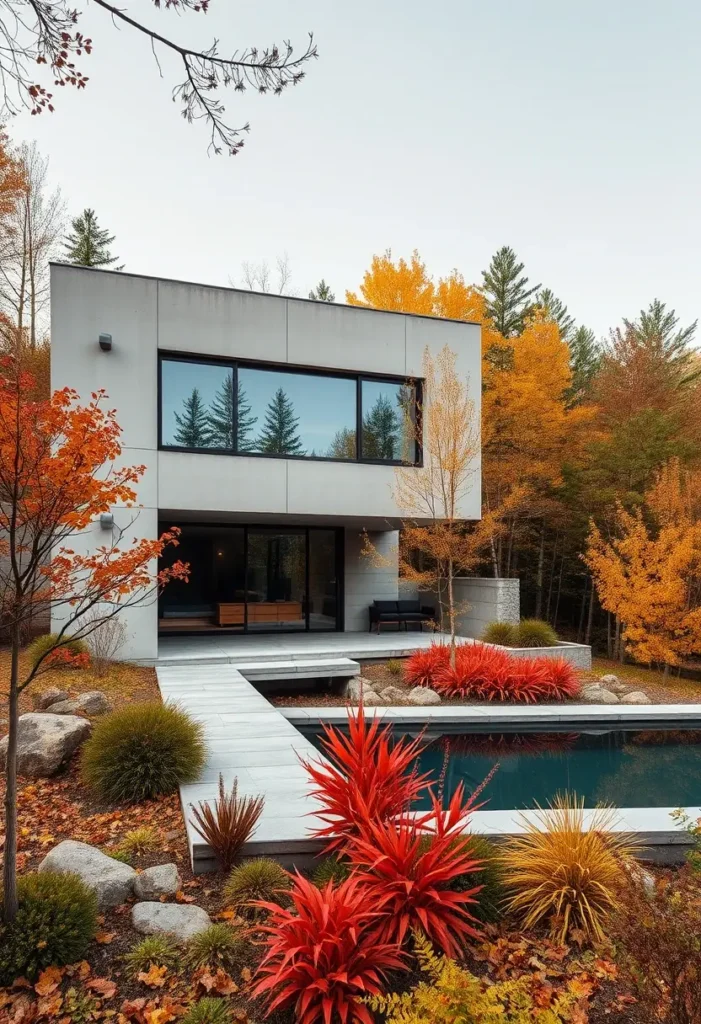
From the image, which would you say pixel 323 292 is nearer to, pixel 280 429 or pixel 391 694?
pixel 280 429

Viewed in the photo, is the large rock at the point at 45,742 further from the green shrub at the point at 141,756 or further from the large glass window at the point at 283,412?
the large glass window at the point at 283,412

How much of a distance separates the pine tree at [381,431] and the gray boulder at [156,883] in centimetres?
937

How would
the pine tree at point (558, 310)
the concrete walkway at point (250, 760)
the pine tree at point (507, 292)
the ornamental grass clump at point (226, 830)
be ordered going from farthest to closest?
1. the pine tree at point (558, 310)
2. the pine tree at point (507, 292)
3. the concrete walkway at point (250, 760)
4. the ornamental grass clump at point (226, 830)

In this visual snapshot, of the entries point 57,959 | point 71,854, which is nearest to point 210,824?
point 71,854

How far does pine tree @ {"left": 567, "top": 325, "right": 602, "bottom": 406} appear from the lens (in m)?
23.8

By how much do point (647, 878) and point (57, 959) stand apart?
9.76 ft

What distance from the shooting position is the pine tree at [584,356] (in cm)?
2383

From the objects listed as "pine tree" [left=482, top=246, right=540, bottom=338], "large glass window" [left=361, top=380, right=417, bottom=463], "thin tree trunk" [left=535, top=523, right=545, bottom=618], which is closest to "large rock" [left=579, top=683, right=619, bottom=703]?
"large glass window" [left=361, top=380, right=417, bottom=463]

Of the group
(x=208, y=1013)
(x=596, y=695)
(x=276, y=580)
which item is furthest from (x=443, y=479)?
(x=208, y=1013)

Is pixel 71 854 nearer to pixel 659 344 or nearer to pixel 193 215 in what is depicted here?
pixel 193 215

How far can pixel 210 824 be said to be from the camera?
12.4 feet

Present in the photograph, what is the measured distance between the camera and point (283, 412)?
1191 cm

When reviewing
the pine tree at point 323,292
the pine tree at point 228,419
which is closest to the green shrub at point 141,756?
the pine tree at point 228,419

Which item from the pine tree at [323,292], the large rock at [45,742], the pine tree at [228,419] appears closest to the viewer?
the large rock at [45,742]
